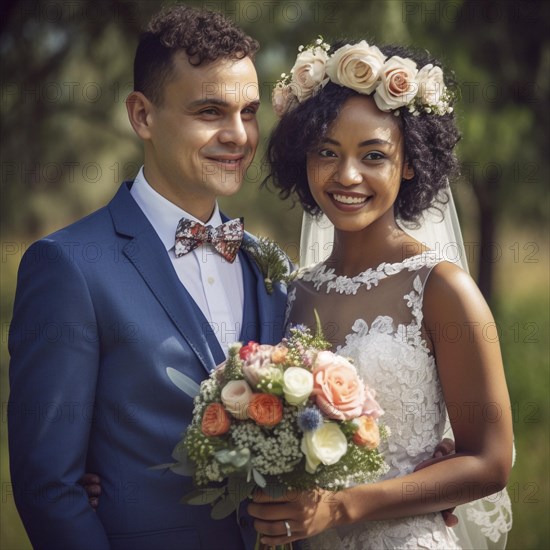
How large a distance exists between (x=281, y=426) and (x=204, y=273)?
3.23 feet

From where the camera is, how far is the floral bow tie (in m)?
3.77

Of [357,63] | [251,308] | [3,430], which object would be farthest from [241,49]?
[3,430]

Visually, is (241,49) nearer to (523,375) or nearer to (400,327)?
(400,327)

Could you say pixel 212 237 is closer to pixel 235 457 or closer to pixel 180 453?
pixel 180 453

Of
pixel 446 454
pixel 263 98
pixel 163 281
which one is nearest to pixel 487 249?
pixel 263 98

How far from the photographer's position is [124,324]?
3.45 m

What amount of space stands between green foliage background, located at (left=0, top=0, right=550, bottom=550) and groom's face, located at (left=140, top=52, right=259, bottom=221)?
108 inches

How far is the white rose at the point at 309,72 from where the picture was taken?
12.9 feet

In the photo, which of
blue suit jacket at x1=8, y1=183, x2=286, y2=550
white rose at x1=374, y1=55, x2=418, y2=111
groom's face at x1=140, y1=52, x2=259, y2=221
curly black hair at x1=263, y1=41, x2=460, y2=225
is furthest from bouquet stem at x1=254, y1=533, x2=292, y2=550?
white rose at x1=374, y1=55, x2=418, y2=111

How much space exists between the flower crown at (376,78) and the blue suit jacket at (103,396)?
1.11m

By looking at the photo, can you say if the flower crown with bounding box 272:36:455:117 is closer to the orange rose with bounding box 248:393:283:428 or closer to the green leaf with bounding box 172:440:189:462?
the orange rose with bounding box 248:393:283:428

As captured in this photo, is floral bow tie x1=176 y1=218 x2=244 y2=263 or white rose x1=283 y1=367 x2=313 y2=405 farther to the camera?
floral bow tie x1=176 y1=218 x2=244 y2=263

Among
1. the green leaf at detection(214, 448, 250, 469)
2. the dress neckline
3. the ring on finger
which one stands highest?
the dress neckline

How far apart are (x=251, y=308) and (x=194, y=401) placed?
699 millimetres
